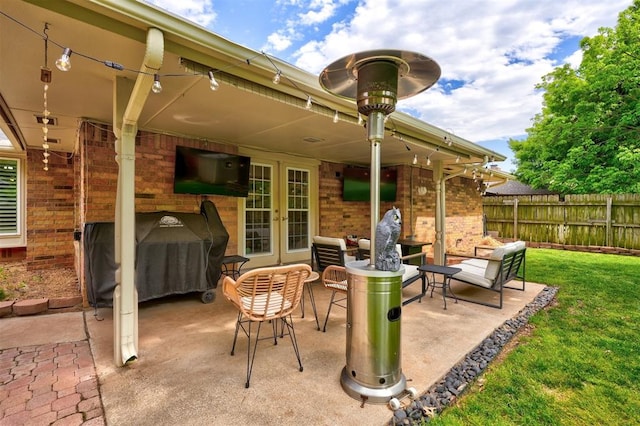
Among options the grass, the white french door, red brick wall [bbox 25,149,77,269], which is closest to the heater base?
the grass

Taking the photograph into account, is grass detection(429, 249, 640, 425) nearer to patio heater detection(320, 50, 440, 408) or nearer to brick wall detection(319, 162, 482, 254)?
patio heater detection(320, 50, 440, 408)

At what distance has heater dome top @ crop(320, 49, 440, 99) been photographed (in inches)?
76.6

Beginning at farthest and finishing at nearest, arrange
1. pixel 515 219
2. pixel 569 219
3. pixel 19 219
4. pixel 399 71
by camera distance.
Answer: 1. pixel 515 219
2. pixel 569 219
3. pixel 19 219
4. pixel 399 71

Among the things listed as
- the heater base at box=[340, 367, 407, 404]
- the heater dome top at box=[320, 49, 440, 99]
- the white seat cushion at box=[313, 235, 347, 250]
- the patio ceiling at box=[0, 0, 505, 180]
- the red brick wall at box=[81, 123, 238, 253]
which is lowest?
the heater base at box=[340, 367, 407, 404]

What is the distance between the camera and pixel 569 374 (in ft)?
8.18

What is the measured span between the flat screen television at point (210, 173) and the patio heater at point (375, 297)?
10.9 feet

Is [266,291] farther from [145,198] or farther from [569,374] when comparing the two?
[145,198]

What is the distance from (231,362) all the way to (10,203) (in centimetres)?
729

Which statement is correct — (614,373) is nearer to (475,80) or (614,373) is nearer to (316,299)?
(316,299)

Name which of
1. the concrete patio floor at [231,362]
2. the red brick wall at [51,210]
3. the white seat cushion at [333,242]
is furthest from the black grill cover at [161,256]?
the red brick wall at [51,210]

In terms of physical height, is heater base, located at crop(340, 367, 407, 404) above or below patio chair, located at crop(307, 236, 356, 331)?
below

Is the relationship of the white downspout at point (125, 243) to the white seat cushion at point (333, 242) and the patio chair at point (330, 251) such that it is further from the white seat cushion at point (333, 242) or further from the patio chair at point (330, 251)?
the white seat cushion at point (333, 242)

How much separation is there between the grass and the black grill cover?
3203 mm

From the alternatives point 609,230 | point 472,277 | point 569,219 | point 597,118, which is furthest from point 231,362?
point 597,118
